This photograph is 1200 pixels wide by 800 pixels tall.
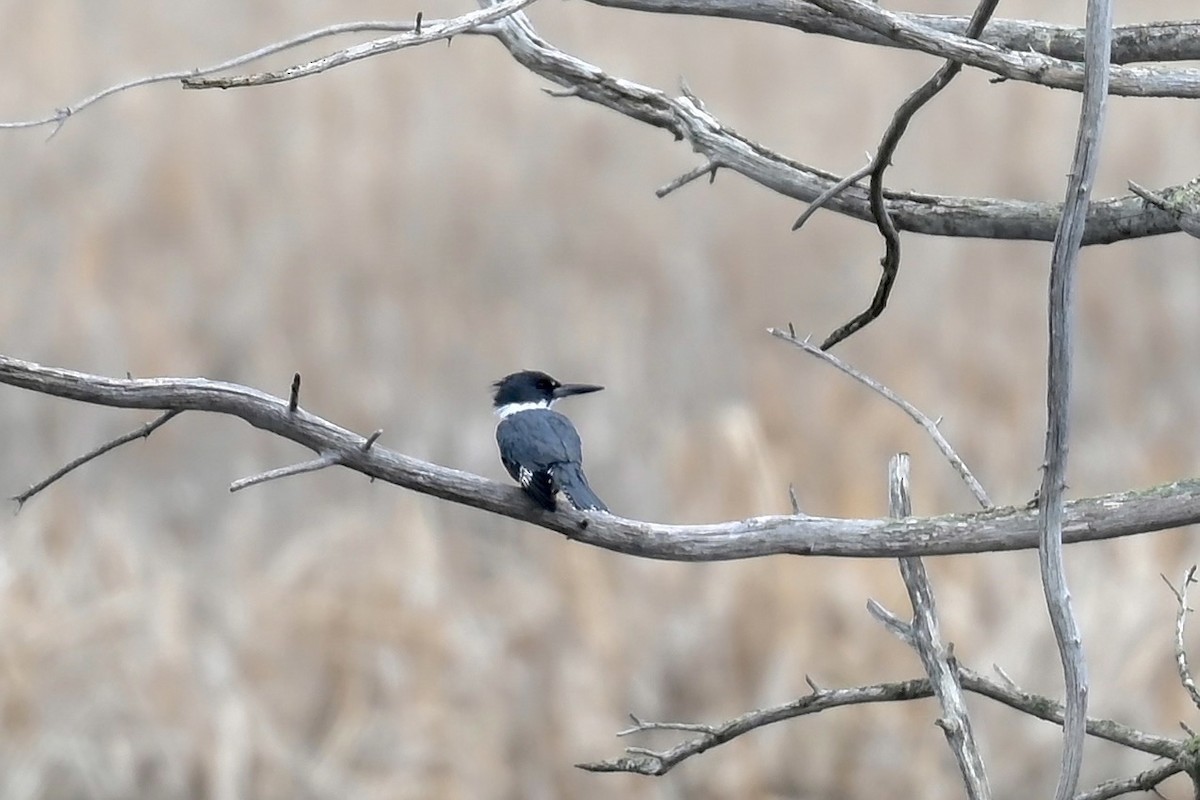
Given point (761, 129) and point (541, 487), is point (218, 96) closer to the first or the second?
point (761, 129)

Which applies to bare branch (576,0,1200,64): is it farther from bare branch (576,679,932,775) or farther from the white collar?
the white collar

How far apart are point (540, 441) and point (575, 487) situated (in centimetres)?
26

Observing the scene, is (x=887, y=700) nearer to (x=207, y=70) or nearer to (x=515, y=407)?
(x=207, y=70)

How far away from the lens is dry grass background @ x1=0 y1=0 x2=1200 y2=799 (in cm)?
511

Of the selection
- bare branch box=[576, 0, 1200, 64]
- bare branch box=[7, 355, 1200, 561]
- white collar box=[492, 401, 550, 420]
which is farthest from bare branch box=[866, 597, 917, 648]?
white collar box=[492, 401, 550, 420]

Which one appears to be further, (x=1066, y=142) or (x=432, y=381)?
(x=1066, y=142)

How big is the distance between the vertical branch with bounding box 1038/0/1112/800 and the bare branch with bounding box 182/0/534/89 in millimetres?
495

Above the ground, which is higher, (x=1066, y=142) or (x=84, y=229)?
(x=1066, y=142)

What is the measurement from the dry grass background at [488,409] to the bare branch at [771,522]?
A: 3.42m

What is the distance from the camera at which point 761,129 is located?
791cm

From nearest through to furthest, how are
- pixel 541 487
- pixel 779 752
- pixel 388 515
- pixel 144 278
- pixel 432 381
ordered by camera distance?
pixel 541 487 → pixel 779 752 → pixel 388 515 → pixel 432 381 → pixel 144 278

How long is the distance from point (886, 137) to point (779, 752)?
3.88 m

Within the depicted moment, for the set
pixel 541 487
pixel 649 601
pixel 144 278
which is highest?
pixel 144 278

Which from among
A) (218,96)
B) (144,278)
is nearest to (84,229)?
(144,278)
